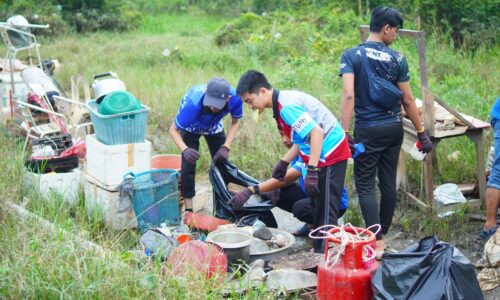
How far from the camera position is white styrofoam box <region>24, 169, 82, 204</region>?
21.3ft

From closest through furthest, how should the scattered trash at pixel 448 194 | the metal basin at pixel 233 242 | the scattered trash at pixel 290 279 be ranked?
the scattered trash at pixel 290 279
the metal basin at pixel 233 242
the scattered trash at pixel 448 194

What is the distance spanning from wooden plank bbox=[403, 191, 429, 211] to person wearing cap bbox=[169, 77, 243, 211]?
1.85 meters

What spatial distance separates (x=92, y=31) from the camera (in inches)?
800

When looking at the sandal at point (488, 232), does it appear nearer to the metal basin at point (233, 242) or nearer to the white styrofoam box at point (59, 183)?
the metal basin at point (233, 242)

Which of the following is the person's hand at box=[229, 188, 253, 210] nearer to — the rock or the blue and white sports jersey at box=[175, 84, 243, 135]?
the rock

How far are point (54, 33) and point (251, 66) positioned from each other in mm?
9040

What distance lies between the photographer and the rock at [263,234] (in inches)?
217

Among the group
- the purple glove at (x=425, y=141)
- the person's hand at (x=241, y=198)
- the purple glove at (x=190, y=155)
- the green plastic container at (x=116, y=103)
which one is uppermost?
the green plastic container at (x=116, y=103)

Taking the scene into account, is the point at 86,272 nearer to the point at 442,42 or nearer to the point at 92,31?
the point at 442,42

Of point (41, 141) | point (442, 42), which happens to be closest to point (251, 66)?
point (442, 42)

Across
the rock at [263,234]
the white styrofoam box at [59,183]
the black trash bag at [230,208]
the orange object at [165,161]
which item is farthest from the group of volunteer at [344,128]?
the white styrofoam box at [59,183]

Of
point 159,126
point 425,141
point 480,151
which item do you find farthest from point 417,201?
point 159,126

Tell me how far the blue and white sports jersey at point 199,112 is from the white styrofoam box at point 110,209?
903 millimetres

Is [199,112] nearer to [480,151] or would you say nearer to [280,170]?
[280,170]
